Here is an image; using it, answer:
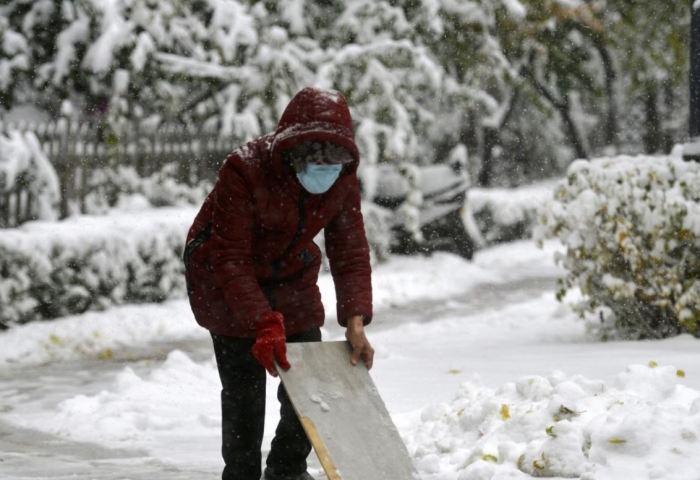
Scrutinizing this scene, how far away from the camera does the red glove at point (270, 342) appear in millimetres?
3129

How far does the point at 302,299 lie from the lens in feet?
11.9

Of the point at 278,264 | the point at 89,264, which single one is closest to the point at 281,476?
the point at 278,264

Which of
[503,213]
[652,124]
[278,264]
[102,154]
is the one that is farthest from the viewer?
[652,124]

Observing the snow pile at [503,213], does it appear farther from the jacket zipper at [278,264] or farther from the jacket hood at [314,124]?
the jacket hood at [314,124]

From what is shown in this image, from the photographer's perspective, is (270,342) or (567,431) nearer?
(270,342)

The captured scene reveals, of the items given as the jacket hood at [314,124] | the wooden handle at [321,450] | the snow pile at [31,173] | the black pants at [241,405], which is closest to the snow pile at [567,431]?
the black pants at [241,405]

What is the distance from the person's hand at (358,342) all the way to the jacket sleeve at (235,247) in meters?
0.36

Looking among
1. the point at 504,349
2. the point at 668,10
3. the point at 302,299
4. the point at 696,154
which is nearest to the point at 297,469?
the point at 302,299

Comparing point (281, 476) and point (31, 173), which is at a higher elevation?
point (31, 173)

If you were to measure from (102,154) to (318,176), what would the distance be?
7707mm

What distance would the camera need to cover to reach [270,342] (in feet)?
10.3

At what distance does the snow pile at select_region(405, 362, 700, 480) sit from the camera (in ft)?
11.6

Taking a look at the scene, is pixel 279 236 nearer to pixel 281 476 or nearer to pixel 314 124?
pixel 314 124

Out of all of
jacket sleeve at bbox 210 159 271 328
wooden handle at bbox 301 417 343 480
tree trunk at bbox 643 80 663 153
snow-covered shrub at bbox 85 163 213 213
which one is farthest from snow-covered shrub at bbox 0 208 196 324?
tree trunk at bbox 643 80 663 153
